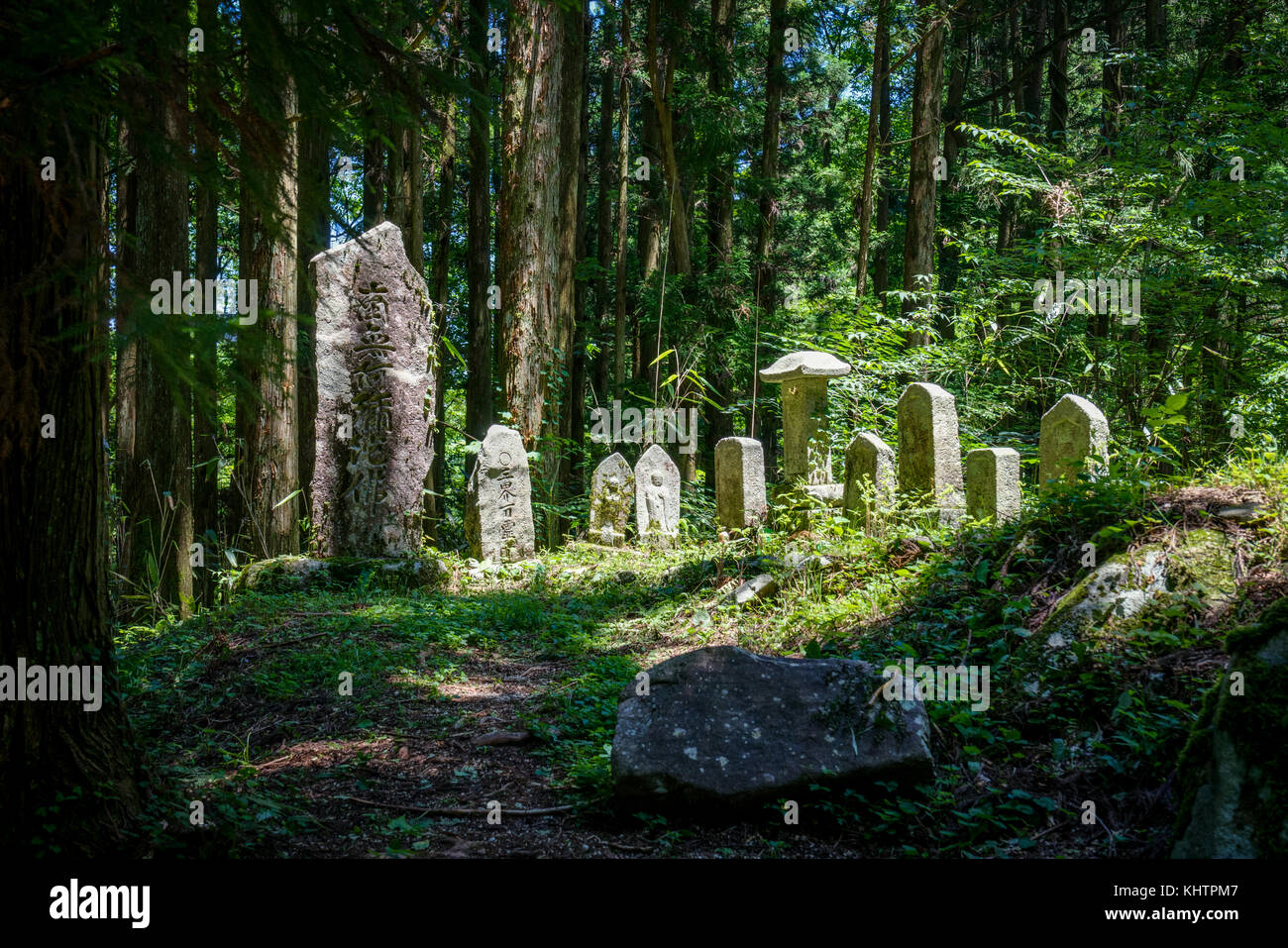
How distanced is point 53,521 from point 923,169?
13.2m

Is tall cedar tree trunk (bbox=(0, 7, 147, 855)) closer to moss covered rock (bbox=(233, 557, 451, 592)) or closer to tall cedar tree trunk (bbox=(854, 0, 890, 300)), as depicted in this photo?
moss covered rock (bbox=(233, 557, 451, 592))

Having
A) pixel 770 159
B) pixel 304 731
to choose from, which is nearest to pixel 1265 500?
pixel 304 731

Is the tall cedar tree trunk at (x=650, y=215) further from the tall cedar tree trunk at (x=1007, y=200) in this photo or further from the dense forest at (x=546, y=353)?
the tall cedar tree trunk at (x=1007, y=200)

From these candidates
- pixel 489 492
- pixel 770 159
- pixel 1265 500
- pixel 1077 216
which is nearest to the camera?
pixel 1265 500

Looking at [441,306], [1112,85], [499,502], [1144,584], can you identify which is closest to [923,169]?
[1112,85]

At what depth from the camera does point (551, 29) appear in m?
11.0

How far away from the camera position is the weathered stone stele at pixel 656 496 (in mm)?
11109

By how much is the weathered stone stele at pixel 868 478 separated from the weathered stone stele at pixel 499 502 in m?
3.62

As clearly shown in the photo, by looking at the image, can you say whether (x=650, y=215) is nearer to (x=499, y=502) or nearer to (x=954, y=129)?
(x=954, y=129)

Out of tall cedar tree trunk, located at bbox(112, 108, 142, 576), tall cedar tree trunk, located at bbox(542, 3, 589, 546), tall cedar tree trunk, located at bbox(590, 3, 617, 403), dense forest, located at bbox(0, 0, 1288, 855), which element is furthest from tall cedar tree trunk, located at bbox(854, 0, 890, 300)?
tall cedar tree trunk, located at bbox(112, 108, 142, 576)

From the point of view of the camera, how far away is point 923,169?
522 inches

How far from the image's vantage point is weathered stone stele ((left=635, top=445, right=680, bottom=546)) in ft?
36.4
